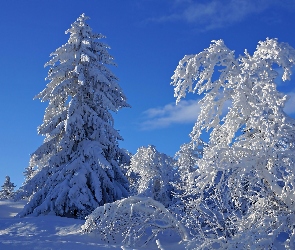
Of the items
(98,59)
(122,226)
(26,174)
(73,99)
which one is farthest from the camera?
(26,174)

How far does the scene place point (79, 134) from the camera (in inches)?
737

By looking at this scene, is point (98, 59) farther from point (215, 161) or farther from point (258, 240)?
point (258, 240)

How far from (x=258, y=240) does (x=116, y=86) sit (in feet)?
44.5

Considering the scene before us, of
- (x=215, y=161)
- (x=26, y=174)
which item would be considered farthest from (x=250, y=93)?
(x=26, y=174)

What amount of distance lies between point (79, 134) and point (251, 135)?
1131 centimetres

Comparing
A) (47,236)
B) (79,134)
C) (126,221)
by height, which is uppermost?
(79,134)

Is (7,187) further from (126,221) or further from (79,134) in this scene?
(126,221)

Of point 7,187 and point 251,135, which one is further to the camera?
point 7,187

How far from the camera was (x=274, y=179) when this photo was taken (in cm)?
823

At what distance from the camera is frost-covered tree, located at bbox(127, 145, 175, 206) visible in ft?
81.4

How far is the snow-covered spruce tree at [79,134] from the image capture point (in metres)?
17.2

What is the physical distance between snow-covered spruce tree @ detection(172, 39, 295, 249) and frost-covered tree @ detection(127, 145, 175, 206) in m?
15.5

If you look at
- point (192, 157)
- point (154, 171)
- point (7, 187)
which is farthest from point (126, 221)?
point (7, 187)

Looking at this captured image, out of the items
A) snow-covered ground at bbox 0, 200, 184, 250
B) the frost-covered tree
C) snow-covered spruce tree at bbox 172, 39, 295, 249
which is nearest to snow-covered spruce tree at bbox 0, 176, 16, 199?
the frost-covered tree
